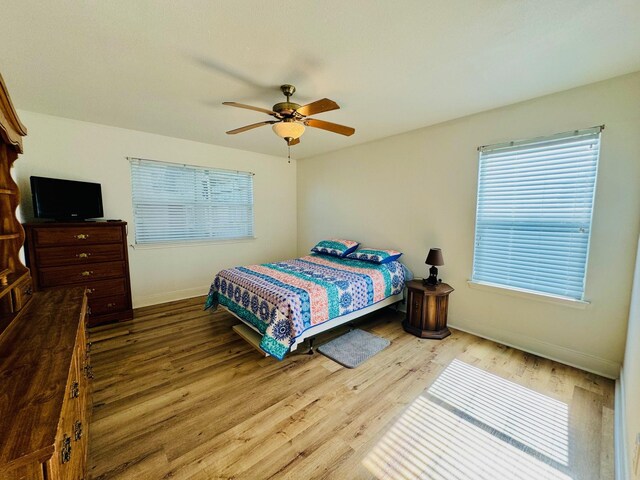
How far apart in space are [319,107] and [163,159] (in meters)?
2.88

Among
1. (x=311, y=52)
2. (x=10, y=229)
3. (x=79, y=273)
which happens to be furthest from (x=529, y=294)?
(x=79, y=273)

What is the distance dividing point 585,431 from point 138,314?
4.53 m

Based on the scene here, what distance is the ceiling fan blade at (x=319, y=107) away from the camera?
1946mm

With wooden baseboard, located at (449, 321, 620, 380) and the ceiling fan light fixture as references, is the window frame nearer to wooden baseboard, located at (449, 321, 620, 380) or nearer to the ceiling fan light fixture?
the ceiling fan light fixture

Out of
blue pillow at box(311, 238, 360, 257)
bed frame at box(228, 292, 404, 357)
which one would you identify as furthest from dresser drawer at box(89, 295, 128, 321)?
blue pillow at box(311, 238, 360, 257)

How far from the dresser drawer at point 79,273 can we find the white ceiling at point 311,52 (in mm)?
1732

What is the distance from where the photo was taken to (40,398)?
0.81 meters

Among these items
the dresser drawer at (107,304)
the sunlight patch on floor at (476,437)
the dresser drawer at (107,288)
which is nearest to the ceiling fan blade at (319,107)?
the sunlight patch on floor at (476,437)

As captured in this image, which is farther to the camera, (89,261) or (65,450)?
(89,261)

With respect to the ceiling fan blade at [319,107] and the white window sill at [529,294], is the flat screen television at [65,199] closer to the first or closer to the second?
the ceiling fan blade at [319,107]

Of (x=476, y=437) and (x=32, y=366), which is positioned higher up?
(x=32, y=366)

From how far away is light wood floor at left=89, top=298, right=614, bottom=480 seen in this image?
1.49m

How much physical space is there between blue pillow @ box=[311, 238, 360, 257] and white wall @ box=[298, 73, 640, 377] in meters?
0.30

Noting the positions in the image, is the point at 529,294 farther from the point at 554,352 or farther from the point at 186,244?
the point at 186,244
